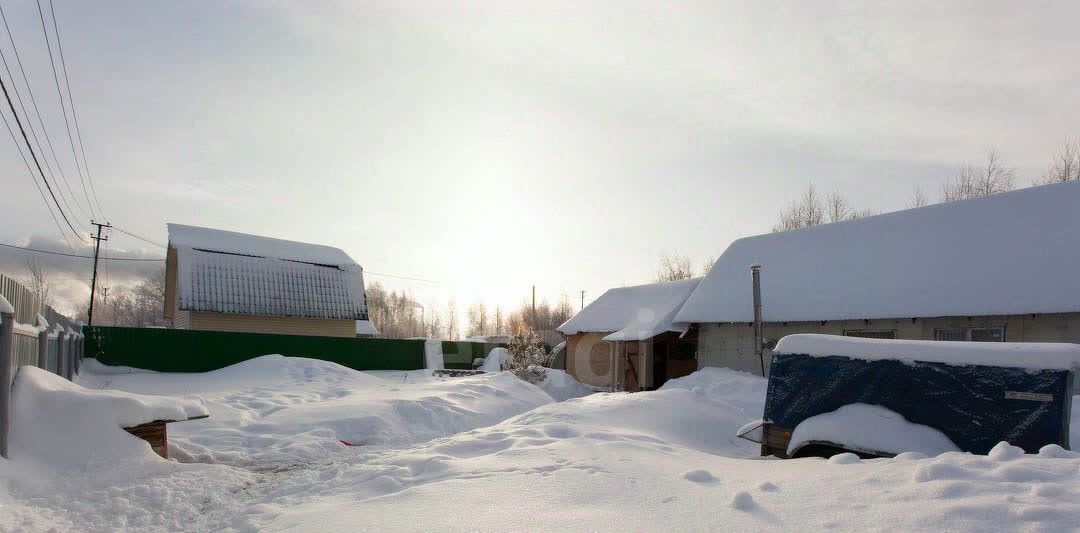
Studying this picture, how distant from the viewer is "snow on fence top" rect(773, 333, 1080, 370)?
6.46 meters

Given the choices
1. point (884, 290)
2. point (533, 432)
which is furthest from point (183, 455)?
A: point (884, 290)

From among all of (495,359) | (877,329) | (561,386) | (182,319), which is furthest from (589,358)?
(182,319)

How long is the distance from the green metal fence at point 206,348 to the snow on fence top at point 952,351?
2033 centimetres

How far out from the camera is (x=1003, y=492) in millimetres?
3797

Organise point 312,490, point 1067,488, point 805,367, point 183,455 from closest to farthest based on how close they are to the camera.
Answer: point 1067,488 → point 312,490 → point 805,367 → point 183,455

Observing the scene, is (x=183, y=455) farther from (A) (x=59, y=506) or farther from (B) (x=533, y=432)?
(B) (x=533, y=432)

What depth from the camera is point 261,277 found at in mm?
29359

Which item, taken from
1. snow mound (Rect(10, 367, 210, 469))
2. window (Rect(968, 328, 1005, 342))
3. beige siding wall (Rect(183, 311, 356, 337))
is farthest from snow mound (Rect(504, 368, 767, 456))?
beige siding wall (Rect(183, 311, 356, 337))

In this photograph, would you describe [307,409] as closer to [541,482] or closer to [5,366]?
[5,366]

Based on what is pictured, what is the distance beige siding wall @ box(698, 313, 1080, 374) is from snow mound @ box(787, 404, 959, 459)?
1103 cm

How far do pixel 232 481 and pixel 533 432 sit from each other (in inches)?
138

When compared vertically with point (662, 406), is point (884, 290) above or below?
above

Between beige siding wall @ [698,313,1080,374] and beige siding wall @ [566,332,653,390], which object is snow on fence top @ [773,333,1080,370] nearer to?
beige siding wall @ [698,313,1080,374]

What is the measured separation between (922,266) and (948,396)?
537 inches
